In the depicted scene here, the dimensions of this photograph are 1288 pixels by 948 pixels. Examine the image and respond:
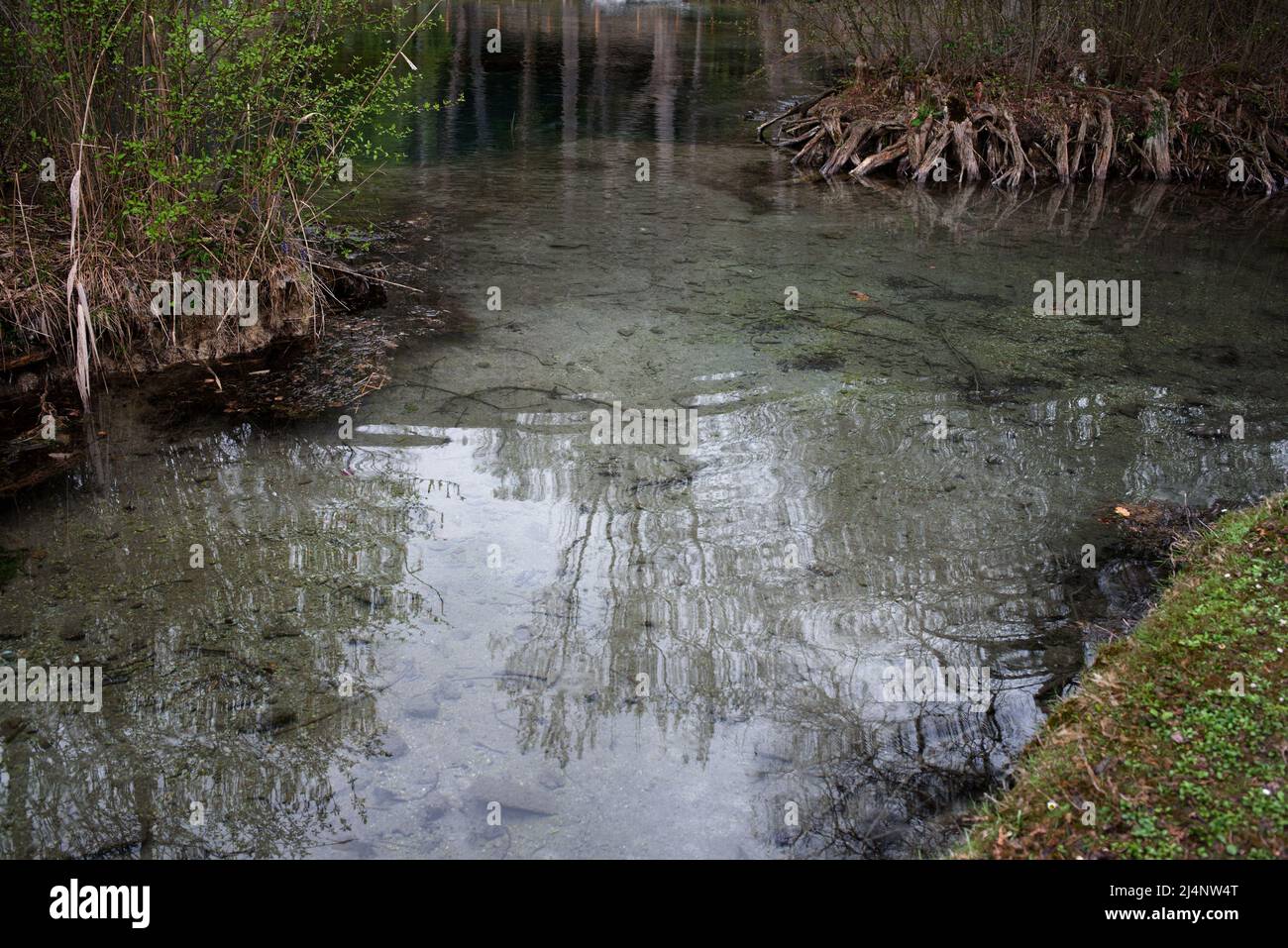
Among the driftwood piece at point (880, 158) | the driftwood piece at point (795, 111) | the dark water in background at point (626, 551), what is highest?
the driftwood piece at point (795, 111)

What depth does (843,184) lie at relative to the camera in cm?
1195

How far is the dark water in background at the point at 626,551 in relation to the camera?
3500 millimetres

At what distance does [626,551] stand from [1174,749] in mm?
2476

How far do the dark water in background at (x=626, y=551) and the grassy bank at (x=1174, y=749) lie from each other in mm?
423

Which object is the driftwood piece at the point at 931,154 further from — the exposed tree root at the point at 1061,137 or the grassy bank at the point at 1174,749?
the grassy bank at the point at 1174,749

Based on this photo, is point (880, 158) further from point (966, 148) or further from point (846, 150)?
point (966, 148)

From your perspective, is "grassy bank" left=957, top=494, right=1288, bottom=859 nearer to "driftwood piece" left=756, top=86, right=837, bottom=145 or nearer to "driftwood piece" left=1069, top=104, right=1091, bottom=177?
"driftwood piece" left=1069, top=104, right=1091, bottom=177

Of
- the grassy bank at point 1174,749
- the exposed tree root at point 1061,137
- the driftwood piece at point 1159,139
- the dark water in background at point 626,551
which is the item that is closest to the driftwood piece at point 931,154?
the exposed tree root at point 1061,137

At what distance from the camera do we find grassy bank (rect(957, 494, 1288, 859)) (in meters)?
2.79

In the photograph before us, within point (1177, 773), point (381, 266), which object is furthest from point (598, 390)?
point (1177, 773)

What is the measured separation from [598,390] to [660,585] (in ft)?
6.81

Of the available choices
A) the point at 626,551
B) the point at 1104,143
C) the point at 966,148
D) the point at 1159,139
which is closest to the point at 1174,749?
the point at 626,551

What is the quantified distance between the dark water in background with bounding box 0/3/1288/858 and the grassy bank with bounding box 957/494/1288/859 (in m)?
0.42

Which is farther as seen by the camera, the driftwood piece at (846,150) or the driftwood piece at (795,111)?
the driftwood piece at (795,111)
